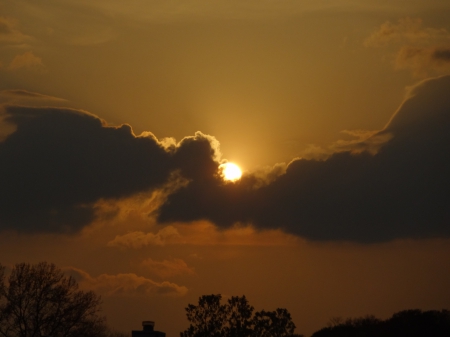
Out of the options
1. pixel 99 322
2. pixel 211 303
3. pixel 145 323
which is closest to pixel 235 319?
pixel 211 303

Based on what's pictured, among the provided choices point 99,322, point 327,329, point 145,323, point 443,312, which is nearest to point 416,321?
point 443,312

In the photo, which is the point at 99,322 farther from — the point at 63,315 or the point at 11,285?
the point at 11,285

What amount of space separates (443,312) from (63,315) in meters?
49.5

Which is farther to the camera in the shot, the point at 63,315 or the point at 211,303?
the point at 211,303

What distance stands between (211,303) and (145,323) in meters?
50.6

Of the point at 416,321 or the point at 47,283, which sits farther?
the point at 47,283

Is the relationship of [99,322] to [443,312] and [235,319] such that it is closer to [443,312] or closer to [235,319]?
[235,319]

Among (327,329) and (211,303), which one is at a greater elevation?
(211,303)

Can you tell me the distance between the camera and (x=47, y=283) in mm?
118938

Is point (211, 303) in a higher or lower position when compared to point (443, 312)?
higher

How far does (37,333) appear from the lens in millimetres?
114500

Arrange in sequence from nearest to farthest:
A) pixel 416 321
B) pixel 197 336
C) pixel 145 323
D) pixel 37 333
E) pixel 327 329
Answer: pixel 145 323 < pixel 416 321 < pixel 37 333 < pixel 327 329 < pixel 197 336

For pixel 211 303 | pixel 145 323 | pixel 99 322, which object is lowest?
pixel 145 323

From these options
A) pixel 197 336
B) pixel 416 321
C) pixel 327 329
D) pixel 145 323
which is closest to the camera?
pixel 145 323
